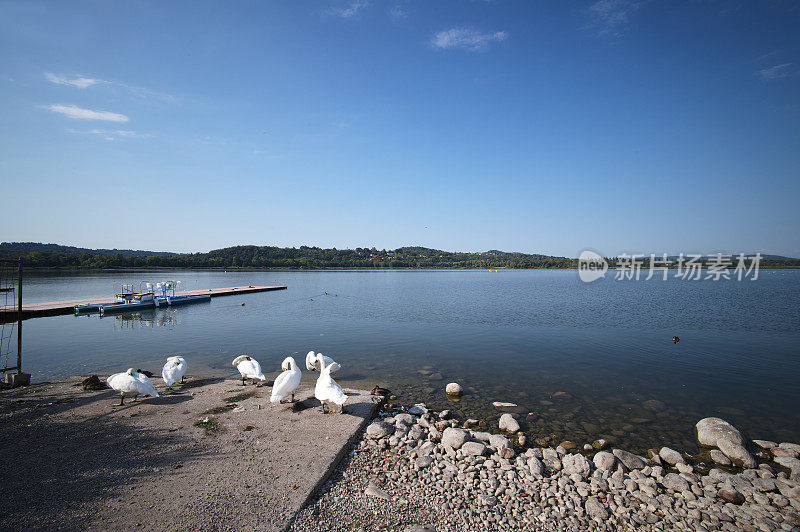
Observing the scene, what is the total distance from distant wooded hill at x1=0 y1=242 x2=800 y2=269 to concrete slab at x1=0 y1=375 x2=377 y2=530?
370 ft

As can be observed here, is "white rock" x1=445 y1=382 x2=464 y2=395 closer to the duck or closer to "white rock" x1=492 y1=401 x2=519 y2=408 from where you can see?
"white rock" x1=492 y1=401 x2=519 y2=408

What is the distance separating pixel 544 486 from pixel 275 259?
14983cm

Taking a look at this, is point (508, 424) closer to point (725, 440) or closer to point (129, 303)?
point (725, 440)

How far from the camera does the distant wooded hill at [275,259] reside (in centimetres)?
9919

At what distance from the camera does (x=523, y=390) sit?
11836mm

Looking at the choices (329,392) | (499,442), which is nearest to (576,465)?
(499,442)

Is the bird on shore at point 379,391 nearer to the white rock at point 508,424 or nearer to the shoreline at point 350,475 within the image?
the shoreline at point 350,475

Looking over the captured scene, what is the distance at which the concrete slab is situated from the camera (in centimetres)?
498

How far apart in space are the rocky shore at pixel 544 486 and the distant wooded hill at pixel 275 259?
11862cm

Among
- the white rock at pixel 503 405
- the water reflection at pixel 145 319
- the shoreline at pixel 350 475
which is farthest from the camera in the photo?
the water reflection at pixel 145 319

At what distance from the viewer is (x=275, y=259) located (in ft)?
481

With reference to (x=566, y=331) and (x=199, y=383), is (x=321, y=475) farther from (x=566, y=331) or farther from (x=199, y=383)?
(x=566, y=331)

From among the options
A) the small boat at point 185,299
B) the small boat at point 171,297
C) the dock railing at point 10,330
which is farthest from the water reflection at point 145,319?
the dock railing at point 10,330

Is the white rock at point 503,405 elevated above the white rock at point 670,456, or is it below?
below
